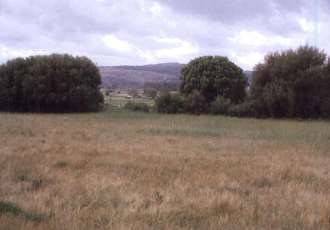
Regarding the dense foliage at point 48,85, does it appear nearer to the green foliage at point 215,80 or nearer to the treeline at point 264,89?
the treeline at point 264,89

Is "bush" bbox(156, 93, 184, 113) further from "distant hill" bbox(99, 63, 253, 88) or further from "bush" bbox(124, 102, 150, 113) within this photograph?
"distant hill" bbox(99, 63, 253, 88)

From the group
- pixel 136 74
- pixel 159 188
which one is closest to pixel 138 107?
pixel 159 188

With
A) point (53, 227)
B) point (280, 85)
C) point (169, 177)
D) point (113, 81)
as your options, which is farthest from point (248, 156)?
point (113, 81)

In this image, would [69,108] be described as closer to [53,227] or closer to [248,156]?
[248,156]

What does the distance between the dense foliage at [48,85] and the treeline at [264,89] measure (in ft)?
26.0

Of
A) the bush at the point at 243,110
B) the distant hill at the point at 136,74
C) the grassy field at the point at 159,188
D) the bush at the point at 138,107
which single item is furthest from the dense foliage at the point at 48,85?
the distant hill at the point at 136,74

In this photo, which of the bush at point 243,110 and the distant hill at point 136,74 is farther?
the distant hill at point 136,74

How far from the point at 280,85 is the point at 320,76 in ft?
11.4

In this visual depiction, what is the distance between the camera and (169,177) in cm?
1016

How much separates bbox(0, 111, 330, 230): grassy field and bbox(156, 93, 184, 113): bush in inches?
1191

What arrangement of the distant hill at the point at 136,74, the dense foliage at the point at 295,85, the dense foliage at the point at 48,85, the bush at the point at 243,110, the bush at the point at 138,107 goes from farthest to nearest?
the distant hill at the point at 136,74 < the bush at the point at 138,107 < the dense foliage at the point at 48,85 < the bush at the point at 243,110 < the dense foliage at the point at 295,85

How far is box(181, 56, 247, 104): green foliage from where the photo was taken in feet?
152

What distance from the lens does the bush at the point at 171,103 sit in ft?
153

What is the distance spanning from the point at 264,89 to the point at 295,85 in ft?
9.45
